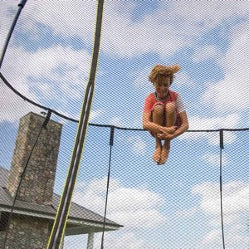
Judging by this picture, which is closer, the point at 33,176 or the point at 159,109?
the point at 159,109

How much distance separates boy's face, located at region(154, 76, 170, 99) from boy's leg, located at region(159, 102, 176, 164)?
0.09m

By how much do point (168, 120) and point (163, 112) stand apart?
1.9 inches

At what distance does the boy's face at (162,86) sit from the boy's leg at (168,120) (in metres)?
0.09

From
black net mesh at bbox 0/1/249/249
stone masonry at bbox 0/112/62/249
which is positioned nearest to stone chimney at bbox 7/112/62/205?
stone masonry at bbox 0/112/62/249

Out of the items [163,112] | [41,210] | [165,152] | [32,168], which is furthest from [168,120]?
[32,168]

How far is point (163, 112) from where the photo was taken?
2258mm

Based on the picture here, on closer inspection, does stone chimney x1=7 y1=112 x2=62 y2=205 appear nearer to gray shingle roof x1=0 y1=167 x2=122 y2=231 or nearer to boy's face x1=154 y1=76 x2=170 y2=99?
gray shingle roof x1=0 y1=167 x2=122 y2=231

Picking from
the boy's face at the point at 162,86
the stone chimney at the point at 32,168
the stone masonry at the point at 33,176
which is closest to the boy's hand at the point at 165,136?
the boy's face at the point at 162,86

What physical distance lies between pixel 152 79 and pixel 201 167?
0.98 meters

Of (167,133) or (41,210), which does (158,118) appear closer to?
(167,133)

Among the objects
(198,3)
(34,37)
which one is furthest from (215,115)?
(34,37)

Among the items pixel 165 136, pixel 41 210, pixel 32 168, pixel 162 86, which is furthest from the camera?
pixel 32 168

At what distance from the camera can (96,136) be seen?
3.29m

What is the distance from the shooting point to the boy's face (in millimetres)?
2291
